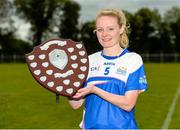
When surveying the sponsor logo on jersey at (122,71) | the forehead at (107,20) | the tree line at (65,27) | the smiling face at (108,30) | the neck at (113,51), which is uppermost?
the forehead at (107,20)

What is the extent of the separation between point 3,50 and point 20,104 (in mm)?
64234

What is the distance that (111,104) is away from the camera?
11.3 ft

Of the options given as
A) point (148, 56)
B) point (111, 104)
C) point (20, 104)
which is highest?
point (111, 104)

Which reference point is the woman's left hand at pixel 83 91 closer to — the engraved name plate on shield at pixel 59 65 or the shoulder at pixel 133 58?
the engraved name plate on shield at pixel 59 65

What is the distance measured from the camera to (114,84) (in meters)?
3.45

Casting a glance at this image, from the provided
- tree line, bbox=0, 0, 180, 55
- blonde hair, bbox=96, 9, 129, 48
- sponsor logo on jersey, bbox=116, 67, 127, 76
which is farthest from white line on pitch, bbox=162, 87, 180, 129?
tree line, bbox=0, 0, 180, 55

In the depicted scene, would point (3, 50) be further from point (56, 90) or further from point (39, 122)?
point (56, 90)

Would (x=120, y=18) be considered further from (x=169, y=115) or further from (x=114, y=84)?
(x=169, y=115)

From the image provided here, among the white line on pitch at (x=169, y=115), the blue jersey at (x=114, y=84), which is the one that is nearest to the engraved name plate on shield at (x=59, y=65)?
the blue jersey at (x=114, y=84)

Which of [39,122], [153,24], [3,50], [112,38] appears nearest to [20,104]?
[39,122]

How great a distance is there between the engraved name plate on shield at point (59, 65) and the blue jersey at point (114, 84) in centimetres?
14

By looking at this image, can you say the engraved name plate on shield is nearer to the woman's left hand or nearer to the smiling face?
the woman's left hand

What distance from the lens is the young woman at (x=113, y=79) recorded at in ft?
11.3

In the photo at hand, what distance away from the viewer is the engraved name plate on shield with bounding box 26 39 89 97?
330cm
